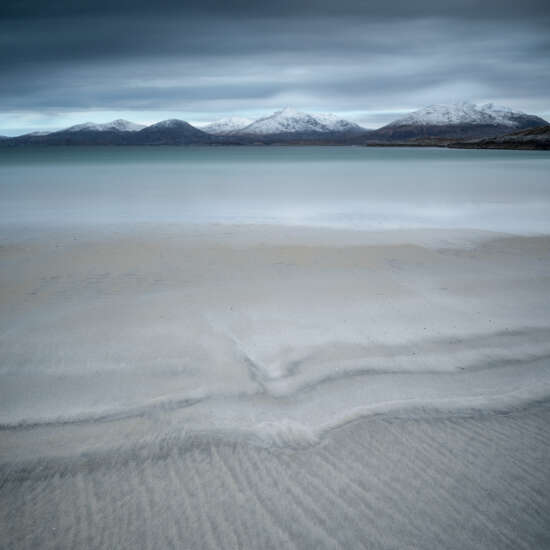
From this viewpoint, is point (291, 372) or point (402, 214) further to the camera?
point (402, 214)

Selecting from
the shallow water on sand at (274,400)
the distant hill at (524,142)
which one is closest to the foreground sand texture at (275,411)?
the shallow water on sand at (274,400)

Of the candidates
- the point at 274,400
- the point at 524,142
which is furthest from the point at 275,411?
the point at 524,142

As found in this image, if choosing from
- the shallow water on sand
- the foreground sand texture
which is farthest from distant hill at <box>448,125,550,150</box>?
the foreground sand texture

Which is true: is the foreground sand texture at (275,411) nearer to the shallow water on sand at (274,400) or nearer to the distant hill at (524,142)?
the shallow water on sand at (274,400)

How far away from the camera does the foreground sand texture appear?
2.85 metres

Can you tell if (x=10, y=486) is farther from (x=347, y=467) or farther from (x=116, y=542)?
(x=347, y=467)

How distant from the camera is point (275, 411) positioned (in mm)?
3936

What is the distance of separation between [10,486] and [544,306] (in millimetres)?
6686

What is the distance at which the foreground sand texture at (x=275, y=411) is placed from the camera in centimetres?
285

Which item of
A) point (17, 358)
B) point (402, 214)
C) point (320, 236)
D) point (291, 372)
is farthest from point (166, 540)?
point (402, 214)

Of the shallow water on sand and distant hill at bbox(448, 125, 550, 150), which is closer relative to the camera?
the shallow water on sand

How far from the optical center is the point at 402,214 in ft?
53.2

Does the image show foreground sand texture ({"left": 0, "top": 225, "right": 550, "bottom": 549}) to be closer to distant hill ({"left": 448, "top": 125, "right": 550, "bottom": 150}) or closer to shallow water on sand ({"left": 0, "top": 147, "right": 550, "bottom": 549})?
shallow water on sand ({"left": 0, "top": 147, "right": 550, "bottom": 549})

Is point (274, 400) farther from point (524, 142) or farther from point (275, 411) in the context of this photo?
point (524, 142)
